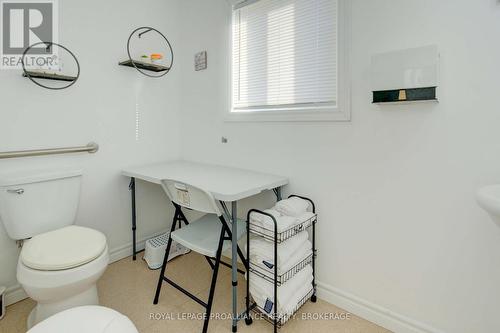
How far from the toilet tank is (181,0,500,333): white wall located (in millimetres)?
1327

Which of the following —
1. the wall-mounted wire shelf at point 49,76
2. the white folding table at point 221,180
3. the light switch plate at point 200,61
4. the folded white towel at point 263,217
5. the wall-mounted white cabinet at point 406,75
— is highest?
the light switch plate at point 200,61

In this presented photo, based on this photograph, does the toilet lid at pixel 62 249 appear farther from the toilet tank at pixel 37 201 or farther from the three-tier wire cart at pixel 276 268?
the three-tier wire cart at pixel 276 268

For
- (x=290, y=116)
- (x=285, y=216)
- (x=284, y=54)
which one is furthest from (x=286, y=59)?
(x=285, y=216)

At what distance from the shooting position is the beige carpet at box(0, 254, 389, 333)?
1.56 meters

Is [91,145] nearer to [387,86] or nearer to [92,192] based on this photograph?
[92,192]

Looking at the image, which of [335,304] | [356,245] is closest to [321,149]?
[356,245]

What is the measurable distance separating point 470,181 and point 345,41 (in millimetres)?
935

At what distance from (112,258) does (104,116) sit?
3.69 ft

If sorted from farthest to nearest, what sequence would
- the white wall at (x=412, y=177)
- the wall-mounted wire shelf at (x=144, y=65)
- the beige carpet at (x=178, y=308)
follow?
the wall-mounted wire shelf at (x=144, y=65)
the beige carpet at (x=178, y=308)
the white wall at (x=412, y=177)

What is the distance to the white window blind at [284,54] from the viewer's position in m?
1.68

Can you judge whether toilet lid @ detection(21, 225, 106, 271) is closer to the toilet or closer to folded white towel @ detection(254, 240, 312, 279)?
the toilet

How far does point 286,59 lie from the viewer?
6.12 feet

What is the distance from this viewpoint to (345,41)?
1.56 metres

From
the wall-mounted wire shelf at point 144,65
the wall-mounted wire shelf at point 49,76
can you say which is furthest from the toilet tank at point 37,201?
the wall-mounted wire shelf at point 144,65
